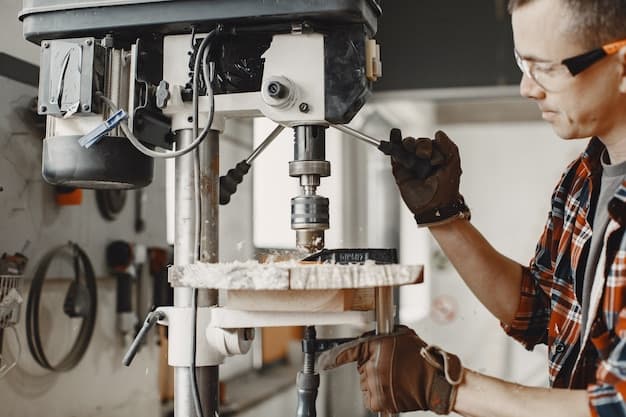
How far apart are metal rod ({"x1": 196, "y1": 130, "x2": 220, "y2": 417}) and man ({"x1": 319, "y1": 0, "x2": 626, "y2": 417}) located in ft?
0.74

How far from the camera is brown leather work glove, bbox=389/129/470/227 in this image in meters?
1.23

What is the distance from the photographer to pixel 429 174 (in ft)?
4.16

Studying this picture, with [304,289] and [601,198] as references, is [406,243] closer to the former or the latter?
[601,198]

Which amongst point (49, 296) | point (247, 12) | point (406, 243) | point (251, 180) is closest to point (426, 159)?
point (247, 12)

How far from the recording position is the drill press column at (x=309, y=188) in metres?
1.03

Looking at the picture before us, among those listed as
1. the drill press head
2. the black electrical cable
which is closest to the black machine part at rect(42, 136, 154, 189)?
the drill press head

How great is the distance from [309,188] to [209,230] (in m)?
0.18

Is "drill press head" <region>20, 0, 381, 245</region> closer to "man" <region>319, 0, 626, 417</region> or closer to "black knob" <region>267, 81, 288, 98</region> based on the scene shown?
"black knob" <region>267, 81, 288, 98</region>

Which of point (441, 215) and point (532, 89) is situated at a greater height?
point (532, 89)

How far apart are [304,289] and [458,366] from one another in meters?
0.28

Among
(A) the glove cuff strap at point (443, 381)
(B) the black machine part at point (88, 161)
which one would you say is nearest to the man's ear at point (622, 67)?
(A) the glove cuff strap at point (443, 381)

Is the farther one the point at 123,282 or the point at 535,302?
the point at 123,282

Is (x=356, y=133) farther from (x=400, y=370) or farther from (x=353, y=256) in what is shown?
(x=400, y=370)

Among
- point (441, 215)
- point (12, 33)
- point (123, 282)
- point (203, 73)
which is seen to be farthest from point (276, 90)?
point (123, 282)
